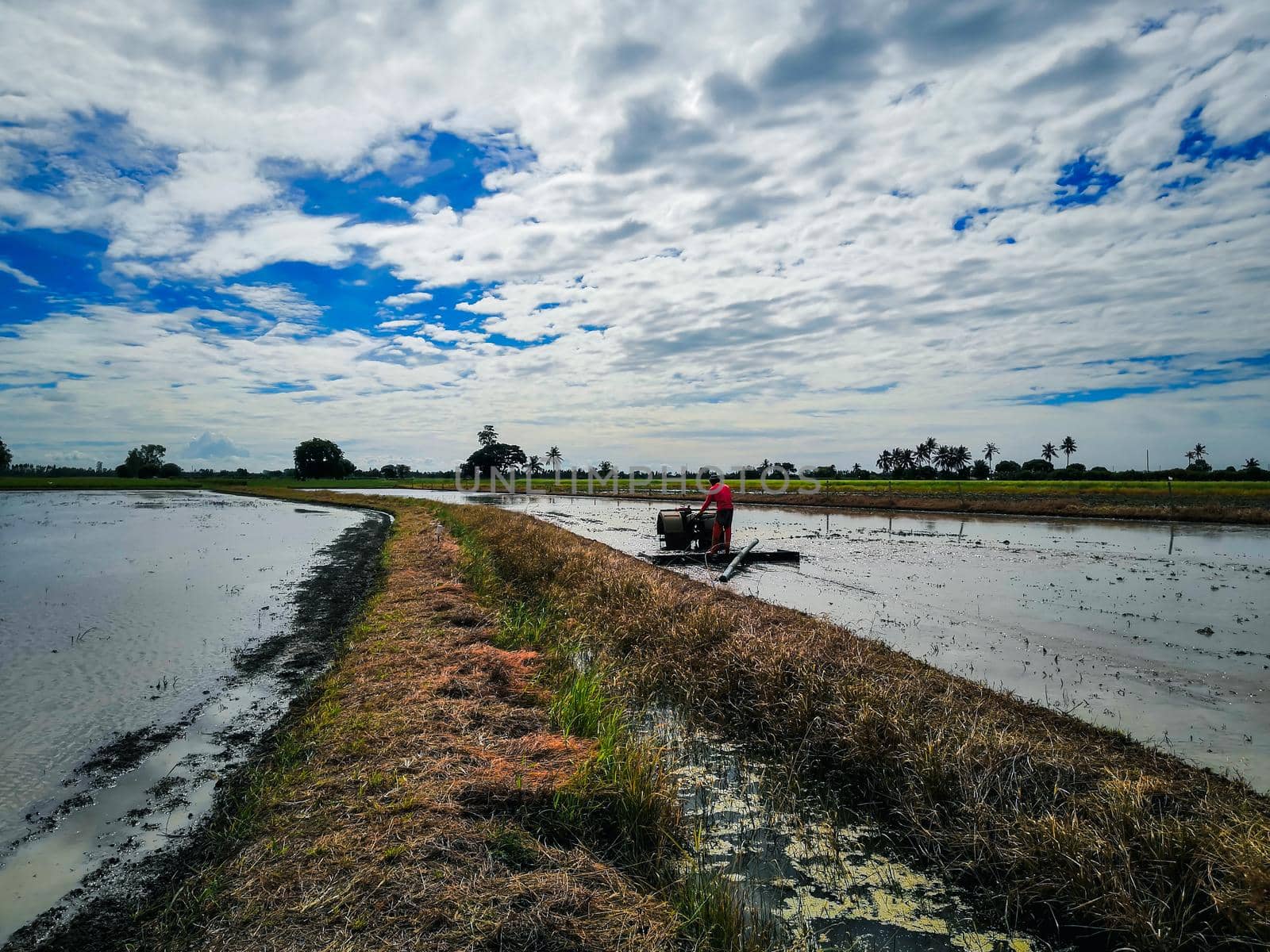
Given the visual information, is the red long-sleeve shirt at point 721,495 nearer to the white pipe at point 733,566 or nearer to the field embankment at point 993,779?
the white pipe at point 733,566

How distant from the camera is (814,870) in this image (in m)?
4.30

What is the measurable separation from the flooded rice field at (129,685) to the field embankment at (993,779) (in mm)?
4509

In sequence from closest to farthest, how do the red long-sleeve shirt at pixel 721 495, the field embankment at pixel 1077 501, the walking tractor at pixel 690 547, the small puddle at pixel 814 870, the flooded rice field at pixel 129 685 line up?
the small puddle at pixel 814 870
the flooded rice field at pixel 129 685
the red long-sleeve shirt at pixel 721 495
the walking tractor at pixel 690 547
the field embankment at pixel 1077 501

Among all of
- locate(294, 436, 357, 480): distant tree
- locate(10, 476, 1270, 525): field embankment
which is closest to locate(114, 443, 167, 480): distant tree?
locate(294, 436, 357, 480): distant tree

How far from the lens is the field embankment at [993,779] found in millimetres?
3432

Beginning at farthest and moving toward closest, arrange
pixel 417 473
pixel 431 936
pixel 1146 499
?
1. pixel 417 473
2. pixel 1146 499
3. pixel 431 936

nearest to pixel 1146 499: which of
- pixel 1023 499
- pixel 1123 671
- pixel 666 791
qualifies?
pixel 1023 499

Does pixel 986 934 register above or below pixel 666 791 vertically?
below

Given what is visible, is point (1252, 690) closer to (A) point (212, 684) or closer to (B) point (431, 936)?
(B) point (431, 936)

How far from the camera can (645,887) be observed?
389 cm

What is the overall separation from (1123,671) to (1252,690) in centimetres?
120

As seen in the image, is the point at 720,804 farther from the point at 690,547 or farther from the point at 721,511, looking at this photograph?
the point at 690,547

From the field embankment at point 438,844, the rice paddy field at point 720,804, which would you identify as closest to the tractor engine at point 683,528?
the rice paddy field at point 720,804

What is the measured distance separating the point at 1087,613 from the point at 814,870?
Result: 10.2 meters
